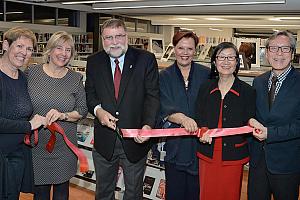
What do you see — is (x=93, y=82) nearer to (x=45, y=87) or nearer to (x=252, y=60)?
(x=45, y=87)

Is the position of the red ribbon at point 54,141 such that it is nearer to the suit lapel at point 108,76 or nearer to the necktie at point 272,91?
the suit lapel at point 108,76

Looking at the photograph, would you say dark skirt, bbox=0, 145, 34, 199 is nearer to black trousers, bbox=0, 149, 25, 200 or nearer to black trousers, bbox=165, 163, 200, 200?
black trousers, bbox=0, 149, 25, 200

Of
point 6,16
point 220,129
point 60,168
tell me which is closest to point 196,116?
point 220,129

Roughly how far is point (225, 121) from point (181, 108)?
34 cm

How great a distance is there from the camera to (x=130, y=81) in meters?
2.68

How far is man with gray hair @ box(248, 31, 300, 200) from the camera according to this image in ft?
7.92

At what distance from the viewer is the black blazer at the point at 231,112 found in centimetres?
252

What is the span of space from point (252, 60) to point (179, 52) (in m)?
2.15

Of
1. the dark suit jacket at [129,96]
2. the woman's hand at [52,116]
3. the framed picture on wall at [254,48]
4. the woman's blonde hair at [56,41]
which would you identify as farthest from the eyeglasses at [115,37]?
the framed picture on wall at [254,48]

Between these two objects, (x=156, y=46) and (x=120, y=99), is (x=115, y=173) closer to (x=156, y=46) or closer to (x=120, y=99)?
(x=120, y=99)

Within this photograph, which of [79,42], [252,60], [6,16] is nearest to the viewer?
[252,60]

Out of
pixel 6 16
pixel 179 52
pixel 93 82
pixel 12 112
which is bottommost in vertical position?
pixel 12 112

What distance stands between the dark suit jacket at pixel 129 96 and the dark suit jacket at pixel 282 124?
0.76 m

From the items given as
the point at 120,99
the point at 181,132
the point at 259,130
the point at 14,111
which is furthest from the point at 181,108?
the point at 14,111
